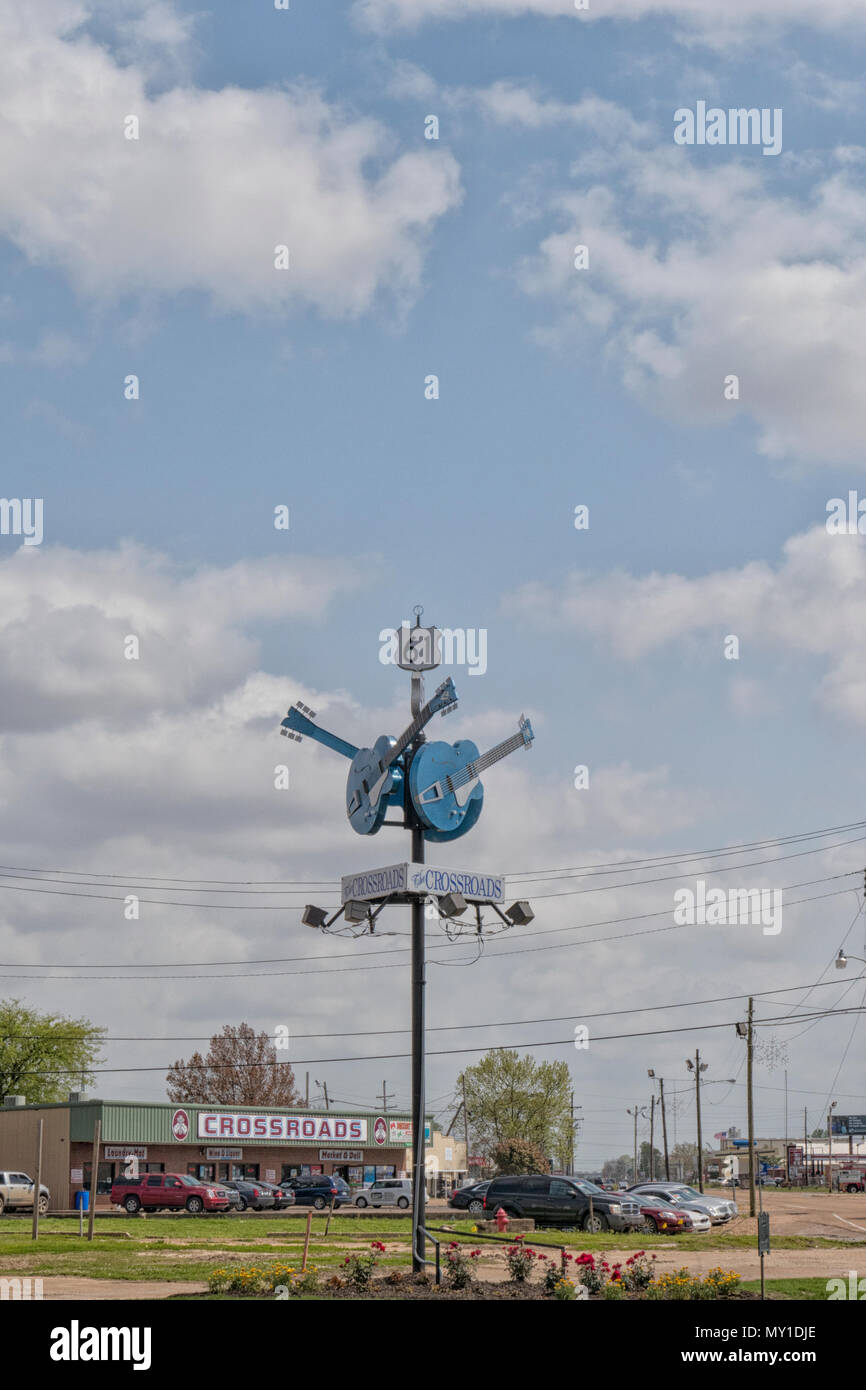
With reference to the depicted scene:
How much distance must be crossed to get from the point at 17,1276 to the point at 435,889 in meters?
9.74

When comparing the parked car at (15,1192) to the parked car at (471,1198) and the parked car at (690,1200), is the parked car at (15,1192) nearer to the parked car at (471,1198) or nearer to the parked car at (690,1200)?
the parked car at (471,1198)

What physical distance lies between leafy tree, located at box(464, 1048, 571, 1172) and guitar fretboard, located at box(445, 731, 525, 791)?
85.9 m

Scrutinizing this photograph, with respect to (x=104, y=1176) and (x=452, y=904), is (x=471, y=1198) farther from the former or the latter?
(x=452, y=904)

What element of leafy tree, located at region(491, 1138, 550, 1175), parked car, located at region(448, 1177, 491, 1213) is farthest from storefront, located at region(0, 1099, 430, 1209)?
leafy tree, located at region(491, 1138, 550, 1175)

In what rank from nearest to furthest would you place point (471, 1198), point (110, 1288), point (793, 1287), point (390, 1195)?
point (110, 1288)
point (793, 1287)
point (471, 1198)
point (390, 1195)

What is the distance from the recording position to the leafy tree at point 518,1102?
109 metres

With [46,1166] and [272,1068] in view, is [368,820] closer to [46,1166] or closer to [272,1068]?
[46,1166]

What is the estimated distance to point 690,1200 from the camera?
5138 centimetres

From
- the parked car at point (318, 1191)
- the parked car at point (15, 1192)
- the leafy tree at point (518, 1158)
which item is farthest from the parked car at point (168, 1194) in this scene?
the leafy tree at point (518, 1158)

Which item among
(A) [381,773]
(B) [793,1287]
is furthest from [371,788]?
(B) [793,1287]

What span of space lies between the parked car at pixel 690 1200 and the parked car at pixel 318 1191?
489 inches

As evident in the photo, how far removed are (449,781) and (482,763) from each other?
33.8 inches

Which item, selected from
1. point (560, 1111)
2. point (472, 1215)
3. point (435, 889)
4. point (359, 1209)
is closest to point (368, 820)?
point (435, 889)

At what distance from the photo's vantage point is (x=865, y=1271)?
96.8 feet
